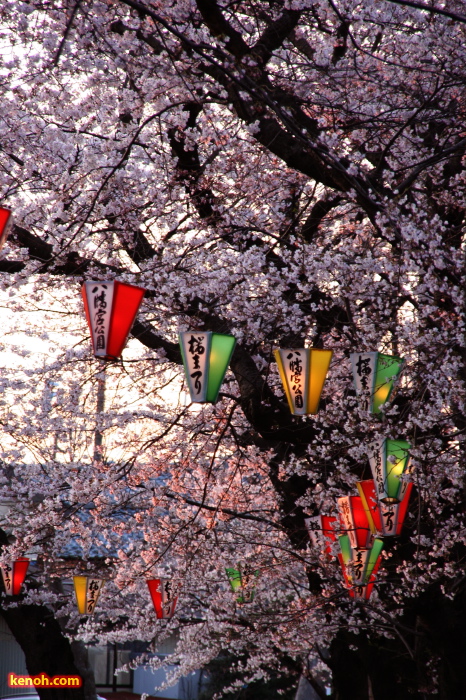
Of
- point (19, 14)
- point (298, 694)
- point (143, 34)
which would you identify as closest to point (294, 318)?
point (143, 34)

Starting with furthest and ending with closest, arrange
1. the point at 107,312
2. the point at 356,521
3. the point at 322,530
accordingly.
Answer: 1. the point at 322,530
2. the point at 356,521
3. the point at 107,312

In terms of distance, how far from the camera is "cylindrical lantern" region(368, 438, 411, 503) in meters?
5.23

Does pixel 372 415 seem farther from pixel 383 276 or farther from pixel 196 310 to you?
pixel 196 310

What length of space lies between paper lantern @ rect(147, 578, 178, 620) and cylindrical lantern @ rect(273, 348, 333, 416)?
5.52m

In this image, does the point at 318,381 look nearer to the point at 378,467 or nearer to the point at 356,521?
the point at 378,467

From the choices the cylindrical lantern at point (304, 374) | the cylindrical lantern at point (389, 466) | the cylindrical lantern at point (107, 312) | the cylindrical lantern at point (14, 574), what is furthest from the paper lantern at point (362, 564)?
the cylindrical lantern at point (14, 574)

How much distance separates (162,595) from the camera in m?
10.1

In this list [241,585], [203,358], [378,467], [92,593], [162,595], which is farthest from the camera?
[92,593]

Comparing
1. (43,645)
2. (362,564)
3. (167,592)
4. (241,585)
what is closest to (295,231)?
(362,564)

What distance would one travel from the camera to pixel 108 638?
1504cm

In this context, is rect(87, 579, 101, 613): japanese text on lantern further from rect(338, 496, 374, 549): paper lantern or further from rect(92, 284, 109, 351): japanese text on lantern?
rect(92, 284, 109, 351): japanese text on lantern

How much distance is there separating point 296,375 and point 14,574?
672 cm

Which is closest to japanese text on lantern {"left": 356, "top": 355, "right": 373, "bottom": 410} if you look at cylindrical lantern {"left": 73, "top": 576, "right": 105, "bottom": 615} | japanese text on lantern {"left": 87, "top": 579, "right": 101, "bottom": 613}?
cylindrical lantern {"left": 73, "top": 576, "right": 105, "bottom": 615}

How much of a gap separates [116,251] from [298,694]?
29.4 ft
